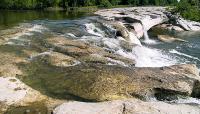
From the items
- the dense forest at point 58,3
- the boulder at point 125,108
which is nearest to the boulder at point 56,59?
the boulder at point 125,108

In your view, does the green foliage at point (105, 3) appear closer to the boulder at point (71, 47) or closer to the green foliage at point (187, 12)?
the green foliage at point (187, 12)

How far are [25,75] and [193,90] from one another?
9661 mm

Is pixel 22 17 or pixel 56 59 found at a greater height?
pixel 56 59

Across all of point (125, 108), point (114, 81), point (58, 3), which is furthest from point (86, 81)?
point (58, 3)

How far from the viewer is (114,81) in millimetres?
18078

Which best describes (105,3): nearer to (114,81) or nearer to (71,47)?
(71,47)

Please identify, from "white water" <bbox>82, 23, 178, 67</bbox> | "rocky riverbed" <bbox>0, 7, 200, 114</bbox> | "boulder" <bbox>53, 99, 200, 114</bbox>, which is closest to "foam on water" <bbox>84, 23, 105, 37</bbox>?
"white water" <bbox>82, 23, 178, 67</bbox>

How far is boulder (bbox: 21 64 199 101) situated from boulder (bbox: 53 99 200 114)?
2.20 m

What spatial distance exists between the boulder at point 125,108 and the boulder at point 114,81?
2.20m

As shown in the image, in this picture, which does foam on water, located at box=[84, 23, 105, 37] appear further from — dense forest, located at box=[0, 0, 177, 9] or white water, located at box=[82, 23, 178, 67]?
dense forest, located at box=[0, 0, 177, 9]

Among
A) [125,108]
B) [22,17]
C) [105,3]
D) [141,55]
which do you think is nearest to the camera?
[125,108]

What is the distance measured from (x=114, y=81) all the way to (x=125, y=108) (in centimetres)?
470

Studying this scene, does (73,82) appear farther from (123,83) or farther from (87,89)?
(123,83)

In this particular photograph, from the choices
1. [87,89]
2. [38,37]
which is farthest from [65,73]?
[38,37]
